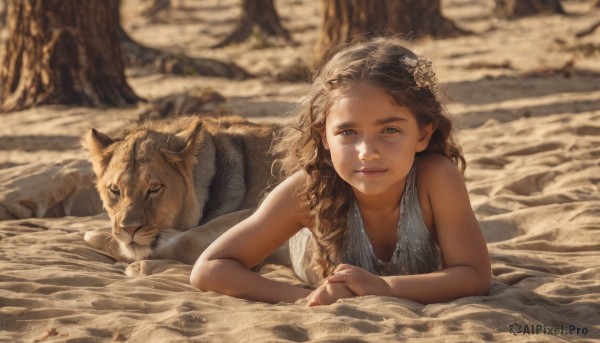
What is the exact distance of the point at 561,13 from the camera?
1975 cm

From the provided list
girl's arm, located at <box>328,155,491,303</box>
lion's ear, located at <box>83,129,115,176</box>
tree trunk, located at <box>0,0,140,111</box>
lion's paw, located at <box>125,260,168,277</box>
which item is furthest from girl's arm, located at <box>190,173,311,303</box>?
tree trunk, located at <box>0,0,140,111</box>

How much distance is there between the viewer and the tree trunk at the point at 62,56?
36.8 feet

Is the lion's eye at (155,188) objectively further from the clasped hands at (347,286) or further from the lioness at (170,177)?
the clasped hands at (347,286)

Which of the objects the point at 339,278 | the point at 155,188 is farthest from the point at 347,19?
the point at 339,278

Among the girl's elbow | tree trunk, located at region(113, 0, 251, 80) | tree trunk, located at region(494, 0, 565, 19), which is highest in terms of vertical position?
the girl's elbow

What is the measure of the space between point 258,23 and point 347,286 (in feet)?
49.6

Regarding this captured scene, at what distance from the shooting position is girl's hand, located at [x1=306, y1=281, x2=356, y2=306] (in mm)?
4219

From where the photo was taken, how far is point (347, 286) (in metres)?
4.24

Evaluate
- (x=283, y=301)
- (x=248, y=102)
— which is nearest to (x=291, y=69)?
(x=248, y=102)

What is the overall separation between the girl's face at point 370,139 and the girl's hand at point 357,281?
31 cm

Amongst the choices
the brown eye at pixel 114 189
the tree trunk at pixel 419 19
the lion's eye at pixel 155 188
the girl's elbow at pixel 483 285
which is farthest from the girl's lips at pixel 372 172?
the tree trunk at pixel 419 19

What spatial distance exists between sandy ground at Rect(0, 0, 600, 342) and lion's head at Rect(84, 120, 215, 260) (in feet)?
0.69

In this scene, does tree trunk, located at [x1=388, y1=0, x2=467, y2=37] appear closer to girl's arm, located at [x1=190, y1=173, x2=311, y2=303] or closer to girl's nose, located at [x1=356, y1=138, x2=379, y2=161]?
girl's arm, located at [x1=190, y1=173, x2=311, y2=303]

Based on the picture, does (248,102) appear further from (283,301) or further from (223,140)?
(283,301)
